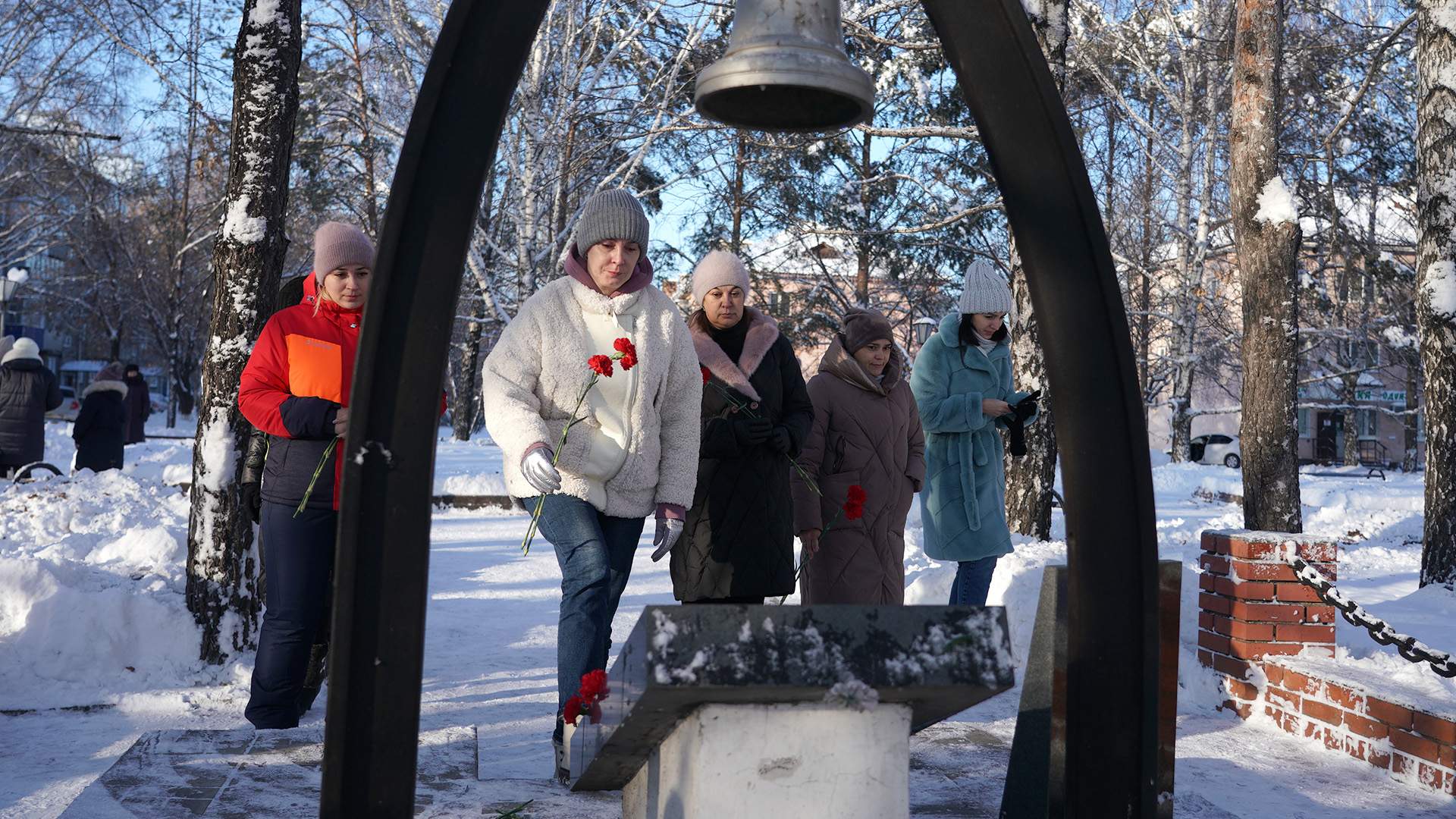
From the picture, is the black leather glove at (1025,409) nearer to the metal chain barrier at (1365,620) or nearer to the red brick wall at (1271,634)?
the red brick wall at (1271,634)

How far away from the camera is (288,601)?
4.34 m

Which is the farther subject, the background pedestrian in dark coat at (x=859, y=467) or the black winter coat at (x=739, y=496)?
the background pedestrian in dark coat at (x=859, y=467)

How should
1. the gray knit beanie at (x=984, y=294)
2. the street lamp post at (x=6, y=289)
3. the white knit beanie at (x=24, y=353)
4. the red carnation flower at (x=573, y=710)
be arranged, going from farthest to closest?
1. the street lamp post at (x=6, y=289)
2. the white knit beanie at (x=24, y=353)
3. the gray knit beanie at (x=984, y=294)
4. the red carnation flower at (x=573, y=710)

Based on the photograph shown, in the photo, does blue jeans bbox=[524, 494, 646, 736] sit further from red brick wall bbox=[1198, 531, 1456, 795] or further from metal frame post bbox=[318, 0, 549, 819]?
red brick wall bbox=[1198, 531, 1456, 795]

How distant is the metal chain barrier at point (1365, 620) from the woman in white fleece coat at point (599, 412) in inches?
103

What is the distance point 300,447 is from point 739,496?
1566mm

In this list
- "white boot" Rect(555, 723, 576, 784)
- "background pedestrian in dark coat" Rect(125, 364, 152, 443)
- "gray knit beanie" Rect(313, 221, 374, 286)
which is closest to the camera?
"white boot" Rect(555, 723, 576, 784)

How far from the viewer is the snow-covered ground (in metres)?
4.11

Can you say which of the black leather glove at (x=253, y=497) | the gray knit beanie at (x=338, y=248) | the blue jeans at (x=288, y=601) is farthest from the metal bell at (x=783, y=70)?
the black leather glove at (x=253, y=497)

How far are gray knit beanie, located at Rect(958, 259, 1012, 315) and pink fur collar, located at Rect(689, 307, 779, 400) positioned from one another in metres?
1.28

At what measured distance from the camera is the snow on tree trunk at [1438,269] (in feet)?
29.2

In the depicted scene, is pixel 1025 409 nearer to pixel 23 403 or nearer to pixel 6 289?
pixel 23 403

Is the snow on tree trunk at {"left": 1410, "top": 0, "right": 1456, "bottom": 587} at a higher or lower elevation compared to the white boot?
higher

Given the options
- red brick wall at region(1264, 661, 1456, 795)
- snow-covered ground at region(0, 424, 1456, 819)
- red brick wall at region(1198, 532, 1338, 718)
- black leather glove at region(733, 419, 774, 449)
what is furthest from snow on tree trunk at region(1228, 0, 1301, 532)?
black leather glove at region(733, 419, 774, 449)
